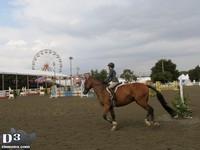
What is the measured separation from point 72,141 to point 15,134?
4.99 meters

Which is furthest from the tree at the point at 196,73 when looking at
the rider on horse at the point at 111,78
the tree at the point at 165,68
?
the rider on horse at the point at 111,78

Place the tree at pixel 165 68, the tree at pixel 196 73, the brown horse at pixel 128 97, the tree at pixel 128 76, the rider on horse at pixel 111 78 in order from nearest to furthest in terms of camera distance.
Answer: the brown horse at pixel 128 97
the rider on horse at pixel 111 78
the tree at pixel 128 76
the tree at pixel 165 68
the tree at pixel 196 73

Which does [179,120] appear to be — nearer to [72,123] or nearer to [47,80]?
[72,123]

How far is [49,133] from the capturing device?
1355cm

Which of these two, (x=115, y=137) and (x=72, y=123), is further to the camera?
(x=72, y=123)

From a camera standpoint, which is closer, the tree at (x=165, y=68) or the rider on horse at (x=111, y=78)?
the rider on horse at (x=111, y=78)

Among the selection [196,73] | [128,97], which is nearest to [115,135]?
[128,97]

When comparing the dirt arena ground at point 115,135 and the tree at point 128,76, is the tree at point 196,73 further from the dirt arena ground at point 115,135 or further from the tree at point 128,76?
the dirt arena ground at point 115,135

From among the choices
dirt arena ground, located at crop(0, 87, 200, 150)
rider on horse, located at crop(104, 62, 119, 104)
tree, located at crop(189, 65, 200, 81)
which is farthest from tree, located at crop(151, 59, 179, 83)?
rider on horse, located at crop(104, 62, 119, 104)

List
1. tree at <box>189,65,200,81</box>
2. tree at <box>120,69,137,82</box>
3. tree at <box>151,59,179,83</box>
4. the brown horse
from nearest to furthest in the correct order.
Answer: the brown horse < tree at <box>120,69,137,82</box> < tree at <box>151,59,179,83</box> < tree at <box>189,65,200,81</box>

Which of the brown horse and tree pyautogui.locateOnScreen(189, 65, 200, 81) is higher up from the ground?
tree pyautogui.locateOnScreen(189, 65, 200, 81)

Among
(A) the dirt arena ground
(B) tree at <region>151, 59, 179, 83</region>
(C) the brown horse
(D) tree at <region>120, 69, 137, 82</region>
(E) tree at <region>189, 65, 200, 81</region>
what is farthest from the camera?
A: (E) tree at <region>189, 65, 200, 81</region>

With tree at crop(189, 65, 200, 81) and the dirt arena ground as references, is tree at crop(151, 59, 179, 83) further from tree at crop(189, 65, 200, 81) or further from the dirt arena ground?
the dirt arena ground

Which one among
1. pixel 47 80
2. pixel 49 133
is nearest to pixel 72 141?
pixel 49 133
